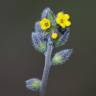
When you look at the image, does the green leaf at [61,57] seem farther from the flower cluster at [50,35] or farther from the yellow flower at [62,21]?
the yellow flower at [62,21]

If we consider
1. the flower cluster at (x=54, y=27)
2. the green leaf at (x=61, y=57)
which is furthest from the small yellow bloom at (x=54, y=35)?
the green leaf at (x=61, y=57)

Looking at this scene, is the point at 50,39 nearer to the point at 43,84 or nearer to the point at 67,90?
the point at 43,84

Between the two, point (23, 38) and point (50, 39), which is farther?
point (23, 38)

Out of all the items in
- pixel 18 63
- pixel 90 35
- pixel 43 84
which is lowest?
pixel 43 84

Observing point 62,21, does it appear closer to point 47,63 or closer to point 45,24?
point 45,24

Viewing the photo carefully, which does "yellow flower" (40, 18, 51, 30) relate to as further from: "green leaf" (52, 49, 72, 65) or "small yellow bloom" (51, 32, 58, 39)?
"green leaf" (52, 49, 72, 65)

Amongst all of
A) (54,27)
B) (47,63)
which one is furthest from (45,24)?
(47,63)

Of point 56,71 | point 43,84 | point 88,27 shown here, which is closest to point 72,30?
point 88,27

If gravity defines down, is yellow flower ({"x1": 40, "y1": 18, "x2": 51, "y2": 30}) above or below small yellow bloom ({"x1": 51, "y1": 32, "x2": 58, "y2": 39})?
above

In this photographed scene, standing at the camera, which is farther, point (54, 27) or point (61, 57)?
point (61, 57)

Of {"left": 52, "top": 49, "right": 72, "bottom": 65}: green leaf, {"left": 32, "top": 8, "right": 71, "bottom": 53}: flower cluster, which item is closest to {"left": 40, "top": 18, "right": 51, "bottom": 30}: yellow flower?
{"left": 32, "top": 8, "right": 71, "bottom": 53}: flower cluster

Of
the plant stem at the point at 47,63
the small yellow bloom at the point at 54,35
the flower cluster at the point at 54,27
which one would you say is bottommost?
the plant stem at the point at 47,63
